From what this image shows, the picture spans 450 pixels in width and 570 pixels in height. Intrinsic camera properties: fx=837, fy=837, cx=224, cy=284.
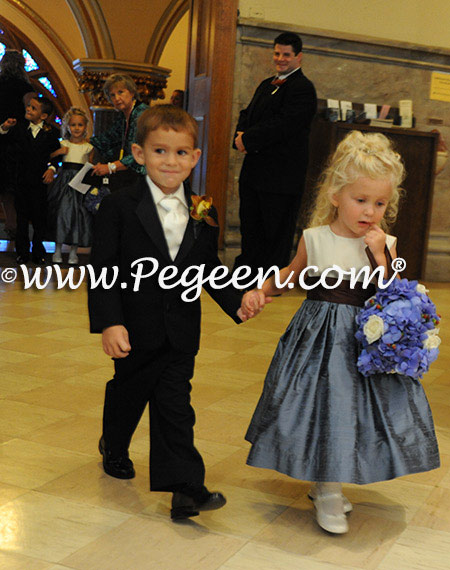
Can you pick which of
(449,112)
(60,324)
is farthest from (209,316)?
(449,112)

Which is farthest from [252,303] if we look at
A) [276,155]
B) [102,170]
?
[102,170]

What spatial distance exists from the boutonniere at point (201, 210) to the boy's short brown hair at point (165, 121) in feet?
0.58

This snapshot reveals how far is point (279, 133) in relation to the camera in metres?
6.33

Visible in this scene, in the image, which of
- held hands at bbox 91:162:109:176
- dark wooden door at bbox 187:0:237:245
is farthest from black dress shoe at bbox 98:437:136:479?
dark wooden door at bbox 187:0:237:245

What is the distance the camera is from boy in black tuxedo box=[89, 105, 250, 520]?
7.75ft

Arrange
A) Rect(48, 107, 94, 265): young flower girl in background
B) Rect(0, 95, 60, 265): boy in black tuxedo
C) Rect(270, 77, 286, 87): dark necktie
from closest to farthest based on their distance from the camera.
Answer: Rect(270, 77, 286, 87): dark necktie, Rect(48, 107, 94, 265): young flower girl in background, Rect(0, 95, 60, 265): boy in black tuxedo

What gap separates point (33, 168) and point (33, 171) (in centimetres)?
3

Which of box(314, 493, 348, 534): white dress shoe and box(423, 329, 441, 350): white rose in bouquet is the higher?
box(423, 329, 441, 350): white rose in bouquet

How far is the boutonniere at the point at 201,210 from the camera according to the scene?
7.96 ft

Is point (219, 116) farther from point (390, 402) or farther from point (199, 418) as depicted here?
point (390, 402)

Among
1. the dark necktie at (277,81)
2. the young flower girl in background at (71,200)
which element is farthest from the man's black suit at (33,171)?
the dark necktie at (277,81)

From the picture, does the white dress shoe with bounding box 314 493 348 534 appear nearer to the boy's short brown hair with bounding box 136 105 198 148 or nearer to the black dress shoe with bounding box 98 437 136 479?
the black dress shoe with bounding box 98 437 136 479

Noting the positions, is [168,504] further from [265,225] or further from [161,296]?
[265,225]

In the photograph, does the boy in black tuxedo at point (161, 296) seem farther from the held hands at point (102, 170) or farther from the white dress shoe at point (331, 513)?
the held hands at point (102, 170)
